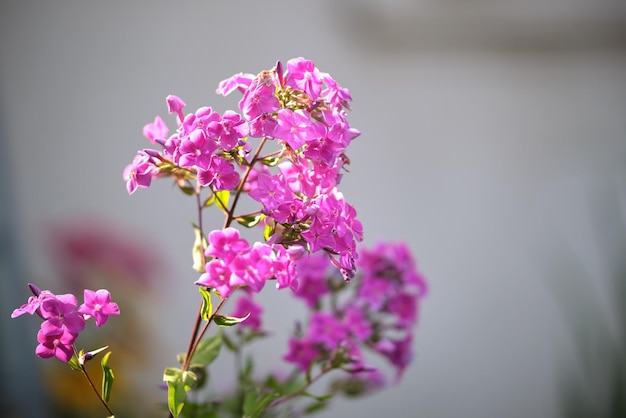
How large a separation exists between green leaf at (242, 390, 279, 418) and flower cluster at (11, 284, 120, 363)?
22 centimetres

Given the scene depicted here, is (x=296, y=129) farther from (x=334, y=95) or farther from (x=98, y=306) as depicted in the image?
(x=98, y=306)

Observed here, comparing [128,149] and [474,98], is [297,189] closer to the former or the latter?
[128,149]

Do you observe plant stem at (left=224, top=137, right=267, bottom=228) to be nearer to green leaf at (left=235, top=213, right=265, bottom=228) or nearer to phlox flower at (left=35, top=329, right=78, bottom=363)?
green leaf at (left=235, top=213, right=265, bottom=228)

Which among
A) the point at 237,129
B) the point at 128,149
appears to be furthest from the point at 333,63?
the point at 237,129

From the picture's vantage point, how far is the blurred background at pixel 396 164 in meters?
2.52

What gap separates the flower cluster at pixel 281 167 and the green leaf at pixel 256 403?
194 millimetres

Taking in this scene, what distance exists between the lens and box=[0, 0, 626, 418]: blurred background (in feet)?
8.27

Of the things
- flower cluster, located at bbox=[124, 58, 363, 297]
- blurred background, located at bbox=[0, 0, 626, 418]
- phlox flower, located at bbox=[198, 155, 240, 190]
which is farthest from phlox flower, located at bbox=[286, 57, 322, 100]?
blurred background, located at bbox=[0, 0, 626, 418]

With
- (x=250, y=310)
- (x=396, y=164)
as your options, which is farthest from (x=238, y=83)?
(x=396, y=164)

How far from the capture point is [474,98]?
2.80 meters

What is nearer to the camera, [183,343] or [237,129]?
[237,129]

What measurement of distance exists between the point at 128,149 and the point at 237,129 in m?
2.02

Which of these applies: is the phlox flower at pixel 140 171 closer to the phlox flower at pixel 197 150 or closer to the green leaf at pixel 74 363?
the phlox flower at pixel 197 150

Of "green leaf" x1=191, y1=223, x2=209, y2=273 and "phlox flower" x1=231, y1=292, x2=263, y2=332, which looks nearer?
"green leaf" x1=191, y1=223, x2=209, y2=273
